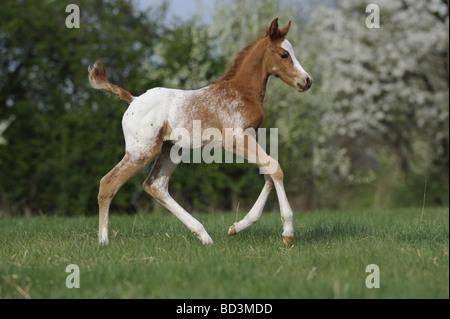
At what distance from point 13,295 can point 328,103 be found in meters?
13.0

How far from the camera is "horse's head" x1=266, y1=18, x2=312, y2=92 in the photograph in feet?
17.1

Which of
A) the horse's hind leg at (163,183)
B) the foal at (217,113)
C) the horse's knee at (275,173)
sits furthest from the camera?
the horse's hind leg at (163,183)

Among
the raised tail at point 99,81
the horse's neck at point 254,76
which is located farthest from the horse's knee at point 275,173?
the raised tail at point 99,81

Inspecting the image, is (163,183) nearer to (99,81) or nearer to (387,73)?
(99,81)

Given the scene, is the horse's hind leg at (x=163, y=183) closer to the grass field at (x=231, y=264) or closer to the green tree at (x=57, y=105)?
the grass field at (x=231, y=264)

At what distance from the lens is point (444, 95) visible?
14.9m

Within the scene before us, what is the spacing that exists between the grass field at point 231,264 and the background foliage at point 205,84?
6.70 meters

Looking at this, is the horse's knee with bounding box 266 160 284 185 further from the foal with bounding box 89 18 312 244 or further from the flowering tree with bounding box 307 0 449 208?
the flowering tree with bounding box 307 0 449 208

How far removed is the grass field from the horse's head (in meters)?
1.55

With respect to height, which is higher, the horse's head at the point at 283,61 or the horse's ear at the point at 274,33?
the horse's ear at the point at 274,33

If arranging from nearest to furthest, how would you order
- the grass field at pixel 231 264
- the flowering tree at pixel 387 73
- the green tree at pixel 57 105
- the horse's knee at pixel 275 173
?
the grass field at pixel 231 264 → the horse's knee at pixel 275 173 → the green tree at pixel 57 105 → the flowering tree at pixel 387 73

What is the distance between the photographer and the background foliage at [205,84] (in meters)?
12.8

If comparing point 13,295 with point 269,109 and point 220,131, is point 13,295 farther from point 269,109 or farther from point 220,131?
point 269,109

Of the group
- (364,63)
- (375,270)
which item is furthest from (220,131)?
(364,63)
